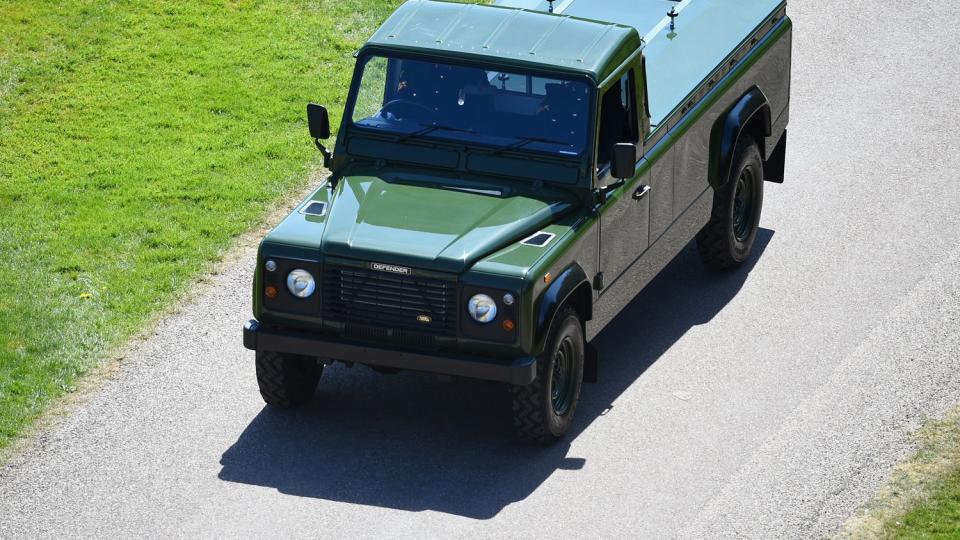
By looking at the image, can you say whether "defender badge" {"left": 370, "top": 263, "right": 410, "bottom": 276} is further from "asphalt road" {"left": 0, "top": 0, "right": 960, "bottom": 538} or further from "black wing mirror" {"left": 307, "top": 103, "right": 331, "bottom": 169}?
"black wing mirror" {"left": 307, "top": 103, "right": 331, "bottom": 169}

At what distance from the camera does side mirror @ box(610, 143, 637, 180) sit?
37.2 feet

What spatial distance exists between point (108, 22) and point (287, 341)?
26.7ft

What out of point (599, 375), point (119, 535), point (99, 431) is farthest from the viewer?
point (599, 375)

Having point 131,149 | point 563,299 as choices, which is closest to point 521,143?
point 563,299

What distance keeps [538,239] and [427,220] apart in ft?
2.30

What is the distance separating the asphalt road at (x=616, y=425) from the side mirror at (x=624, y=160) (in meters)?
1.58

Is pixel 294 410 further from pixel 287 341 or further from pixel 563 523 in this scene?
pixel 563 523

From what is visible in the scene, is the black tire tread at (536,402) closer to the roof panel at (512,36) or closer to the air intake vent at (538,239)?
the air intake vent at (538,239)

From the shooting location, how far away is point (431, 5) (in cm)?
1227

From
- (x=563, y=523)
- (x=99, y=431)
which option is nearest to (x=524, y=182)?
(x=563, y=523)

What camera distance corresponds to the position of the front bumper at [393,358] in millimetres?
10633

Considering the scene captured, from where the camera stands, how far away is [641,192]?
39.7ft

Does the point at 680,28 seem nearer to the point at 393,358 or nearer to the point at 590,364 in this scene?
the point at 590,364

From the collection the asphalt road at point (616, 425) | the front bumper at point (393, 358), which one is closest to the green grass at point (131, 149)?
the asphalt road at point (616, 425)
